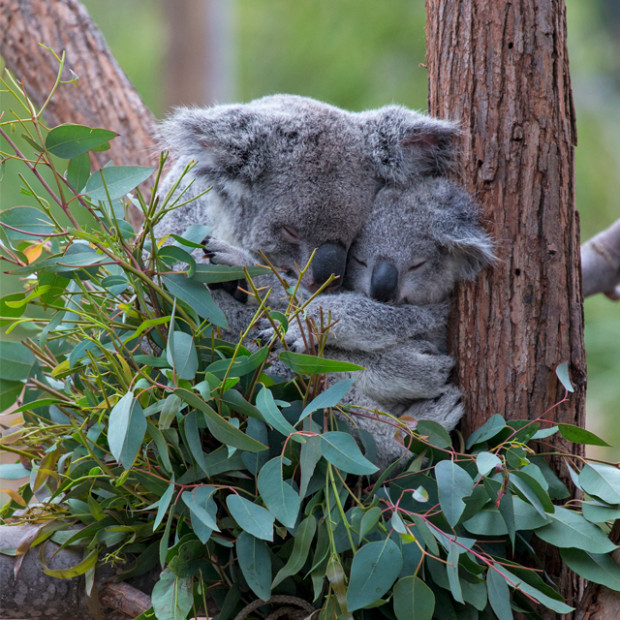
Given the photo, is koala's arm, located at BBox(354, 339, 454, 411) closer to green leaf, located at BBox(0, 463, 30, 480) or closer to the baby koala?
the baby koala

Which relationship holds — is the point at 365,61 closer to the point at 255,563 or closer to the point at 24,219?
the point at 24,219

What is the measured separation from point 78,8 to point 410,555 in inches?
91.3

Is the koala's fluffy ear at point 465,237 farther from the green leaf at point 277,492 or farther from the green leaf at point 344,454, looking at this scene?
the green leaf at point 277,492

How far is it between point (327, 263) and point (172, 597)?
828 millimetres

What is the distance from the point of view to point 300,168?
1.79 meters

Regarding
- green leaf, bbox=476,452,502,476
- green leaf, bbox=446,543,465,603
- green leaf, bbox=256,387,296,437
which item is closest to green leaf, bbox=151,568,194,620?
green leaf, bbox=256,387,296,437

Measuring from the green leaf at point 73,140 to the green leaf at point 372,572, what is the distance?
0.92 meters

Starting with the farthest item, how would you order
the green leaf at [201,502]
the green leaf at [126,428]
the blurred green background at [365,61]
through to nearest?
the blurred green background at [365,61] < the green leaf at [201,502] < the green leaf at [126,428]

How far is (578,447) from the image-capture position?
1591mm

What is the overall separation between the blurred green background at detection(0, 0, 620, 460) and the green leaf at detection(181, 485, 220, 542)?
282 inches

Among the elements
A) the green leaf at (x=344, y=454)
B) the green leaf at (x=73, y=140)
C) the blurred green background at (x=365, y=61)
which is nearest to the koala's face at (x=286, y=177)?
the green leaf at (x=73, y=140)

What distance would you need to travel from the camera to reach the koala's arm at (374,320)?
1.67m

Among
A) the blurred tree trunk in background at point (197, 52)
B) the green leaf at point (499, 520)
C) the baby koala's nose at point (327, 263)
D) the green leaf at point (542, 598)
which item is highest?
the blurred tree trunk in background at point (197, 52)

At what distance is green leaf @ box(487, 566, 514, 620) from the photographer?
128cm
